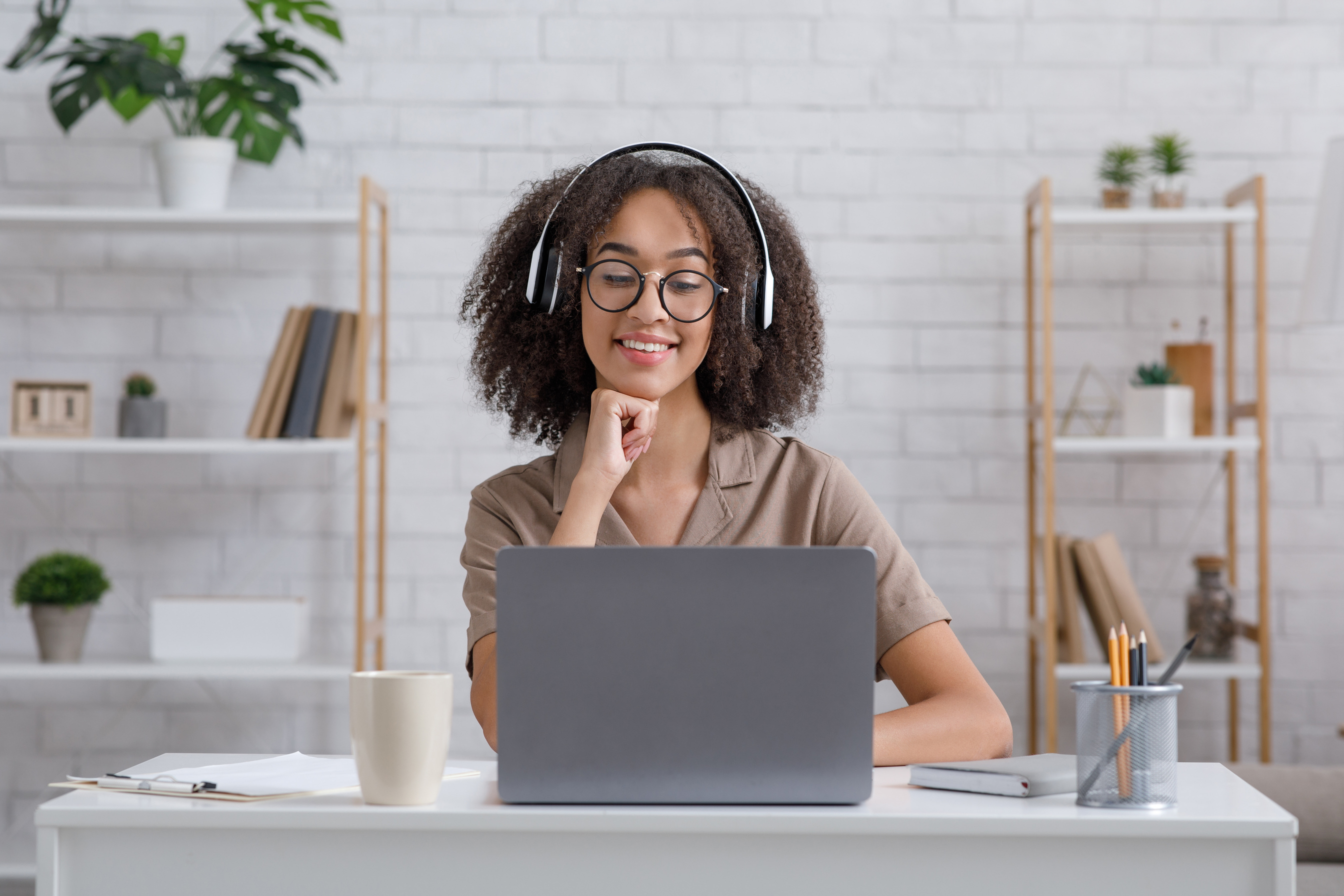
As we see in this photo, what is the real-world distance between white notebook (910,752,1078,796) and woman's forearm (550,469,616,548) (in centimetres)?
44

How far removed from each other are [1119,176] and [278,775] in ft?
7.38

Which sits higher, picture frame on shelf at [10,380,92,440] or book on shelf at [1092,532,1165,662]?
A: picture frame on shelf at [10,380,92,440]

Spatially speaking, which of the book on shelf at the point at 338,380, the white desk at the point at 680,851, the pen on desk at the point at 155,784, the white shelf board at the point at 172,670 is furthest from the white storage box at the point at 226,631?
the white desk at the point at 680,851

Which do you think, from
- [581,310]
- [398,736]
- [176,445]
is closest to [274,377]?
[176,445]

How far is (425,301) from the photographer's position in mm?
2830

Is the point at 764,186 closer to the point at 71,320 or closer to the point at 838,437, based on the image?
the point at 838,437

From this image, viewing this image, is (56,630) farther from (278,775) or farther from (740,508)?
(278,775)

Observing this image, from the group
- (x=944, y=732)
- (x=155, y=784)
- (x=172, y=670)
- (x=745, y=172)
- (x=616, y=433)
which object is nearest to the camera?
(x=155, y=784)

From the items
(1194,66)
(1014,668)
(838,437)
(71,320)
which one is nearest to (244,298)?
(71,320)

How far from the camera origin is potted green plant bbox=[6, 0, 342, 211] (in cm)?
246

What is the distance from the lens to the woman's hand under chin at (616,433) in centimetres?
125

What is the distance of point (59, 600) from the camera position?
2535 mm

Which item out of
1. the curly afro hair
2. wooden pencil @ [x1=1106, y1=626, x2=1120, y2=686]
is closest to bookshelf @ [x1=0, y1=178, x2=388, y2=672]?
the curly afro hair

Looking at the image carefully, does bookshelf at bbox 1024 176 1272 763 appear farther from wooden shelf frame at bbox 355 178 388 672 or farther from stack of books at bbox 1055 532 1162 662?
wooden shelf frame at bbox 355 178 388 672
